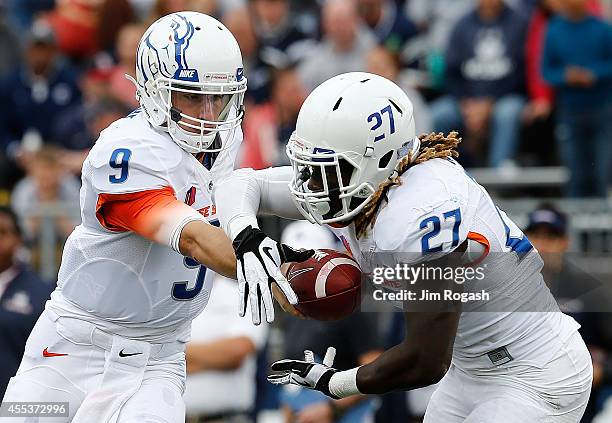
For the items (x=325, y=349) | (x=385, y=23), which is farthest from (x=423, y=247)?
(x=385, y=23)

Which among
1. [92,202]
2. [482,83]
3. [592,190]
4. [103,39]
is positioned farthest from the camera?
[103,39]

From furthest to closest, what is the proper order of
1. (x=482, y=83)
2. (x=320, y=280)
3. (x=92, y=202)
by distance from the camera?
(x=482, y=83)
(x=92, y=202)
(x=320, y=280)

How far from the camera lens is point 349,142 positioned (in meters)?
4.29

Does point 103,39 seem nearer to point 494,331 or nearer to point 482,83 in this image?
point 482,83

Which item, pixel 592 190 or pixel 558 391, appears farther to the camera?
pixel 592 190

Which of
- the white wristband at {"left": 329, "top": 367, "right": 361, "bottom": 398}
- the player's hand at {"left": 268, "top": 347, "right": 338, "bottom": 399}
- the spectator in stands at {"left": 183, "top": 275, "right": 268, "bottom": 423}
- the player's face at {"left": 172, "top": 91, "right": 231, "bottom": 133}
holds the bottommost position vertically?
the spectator in stands at {"left": 183, "top": 275, "right": 268, "bottom": 423}

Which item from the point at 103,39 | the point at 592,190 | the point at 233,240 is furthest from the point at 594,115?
the point at 233,240

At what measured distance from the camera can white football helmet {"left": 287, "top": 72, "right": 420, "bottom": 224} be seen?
4.29m

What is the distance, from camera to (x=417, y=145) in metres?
4.42

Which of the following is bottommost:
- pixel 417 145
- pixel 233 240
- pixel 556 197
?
pixel 556 197

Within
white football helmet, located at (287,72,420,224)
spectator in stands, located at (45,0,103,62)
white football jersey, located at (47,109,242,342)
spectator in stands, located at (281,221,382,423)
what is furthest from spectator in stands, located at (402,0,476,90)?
white football helmet, located at (287,72,420,224)

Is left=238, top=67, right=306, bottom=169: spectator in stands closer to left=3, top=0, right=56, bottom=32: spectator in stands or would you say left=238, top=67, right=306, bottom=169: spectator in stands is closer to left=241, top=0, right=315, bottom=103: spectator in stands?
left=241, top=0, right=315, bottom=103: spectator in stands

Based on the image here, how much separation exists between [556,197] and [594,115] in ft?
2.15

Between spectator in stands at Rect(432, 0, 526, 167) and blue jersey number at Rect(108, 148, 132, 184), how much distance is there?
476 centimetres
